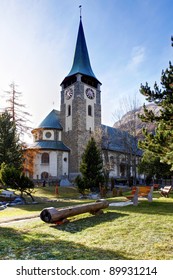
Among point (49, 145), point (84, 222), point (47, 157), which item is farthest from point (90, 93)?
point (84, 222)

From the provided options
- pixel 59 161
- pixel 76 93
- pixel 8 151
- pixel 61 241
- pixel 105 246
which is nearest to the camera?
pixel 105 246

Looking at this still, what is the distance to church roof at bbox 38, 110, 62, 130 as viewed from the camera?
38.9 m

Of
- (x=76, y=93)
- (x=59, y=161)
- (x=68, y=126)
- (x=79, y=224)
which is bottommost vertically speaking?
(x=79, y=224)

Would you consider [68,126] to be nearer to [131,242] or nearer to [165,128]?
[165,128]

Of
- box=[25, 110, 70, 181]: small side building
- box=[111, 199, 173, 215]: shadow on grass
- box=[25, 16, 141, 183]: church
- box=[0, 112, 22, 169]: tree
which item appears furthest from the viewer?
box=[25, 16, 141, 183]: church

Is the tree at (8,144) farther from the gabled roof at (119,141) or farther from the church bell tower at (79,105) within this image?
the gabled roof at (119,141)

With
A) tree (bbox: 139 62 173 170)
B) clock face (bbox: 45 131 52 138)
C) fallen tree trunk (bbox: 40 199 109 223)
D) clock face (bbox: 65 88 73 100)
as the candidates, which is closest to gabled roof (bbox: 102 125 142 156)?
clock face (bbox: 65 88 73 100)

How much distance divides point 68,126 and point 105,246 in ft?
116

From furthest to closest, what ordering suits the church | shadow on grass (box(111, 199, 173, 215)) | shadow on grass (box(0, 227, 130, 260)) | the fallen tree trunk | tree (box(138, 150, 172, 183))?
1. the church
2. tree (box(138, 150, 172, 183))
3. shadow on grass (box(111, 199, 173, 215))
4. the fallen tree trunk
5. shadow on grass (box(0, 227, 130, 260))

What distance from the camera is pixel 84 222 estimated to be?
734 cm

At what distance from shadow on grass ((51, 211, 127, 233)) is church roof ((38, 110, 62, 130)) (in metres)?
31.4

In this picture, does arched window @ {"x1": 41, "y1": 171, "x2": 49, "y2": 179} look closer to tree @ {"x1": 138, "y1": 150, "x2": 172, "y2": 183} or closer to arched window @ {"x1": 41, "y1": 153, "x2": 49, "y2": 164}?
arched window @ {"x1": 41, "y1": 153, "x2": 49, "y2": 164}
